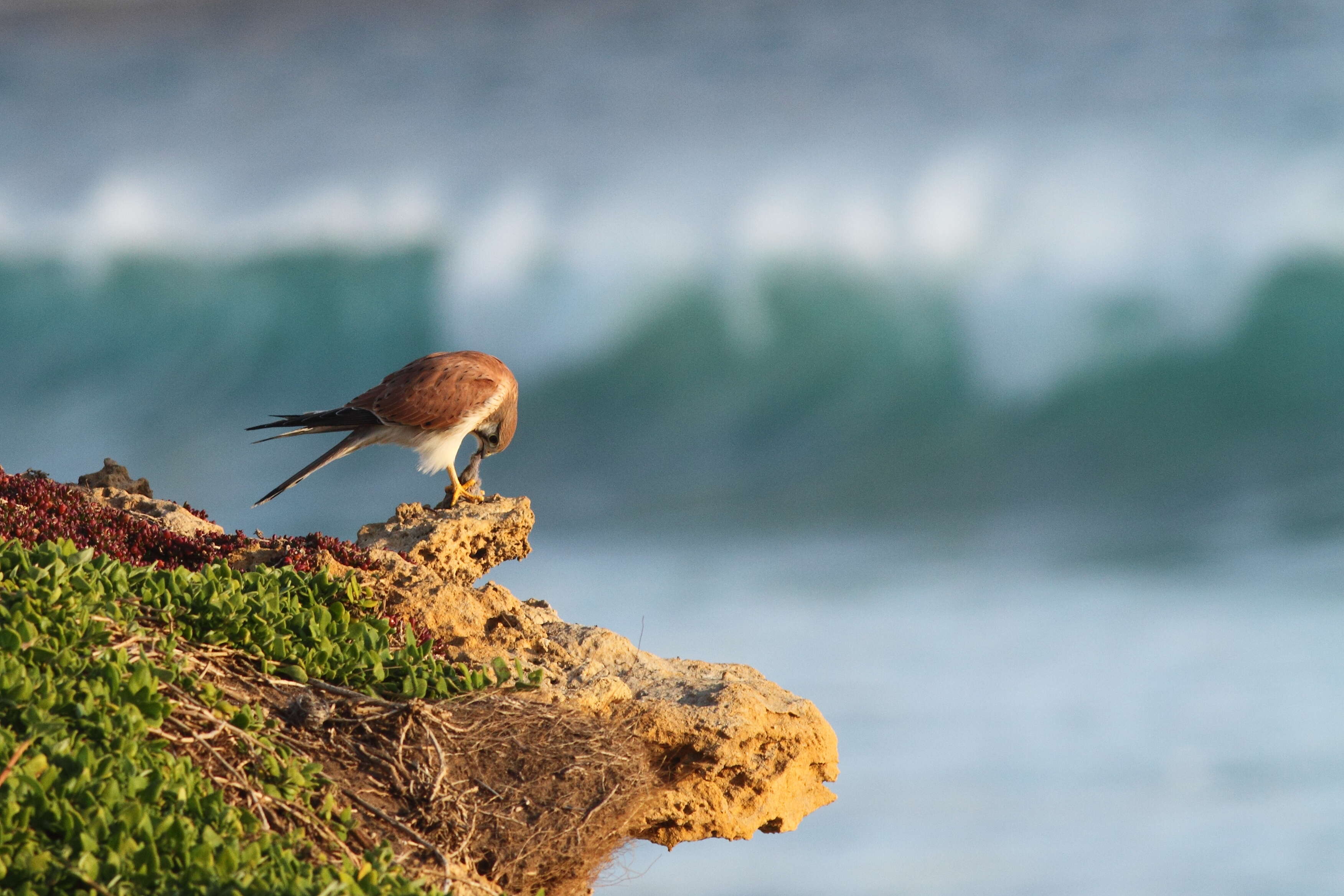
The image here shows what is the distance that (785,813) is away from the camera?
267 inches

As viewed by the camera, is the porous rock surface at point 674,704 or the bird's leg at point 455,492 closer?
the porous rock surface at point 674,704

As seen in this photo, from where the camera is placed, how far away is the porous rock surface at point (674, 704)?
6203 mm

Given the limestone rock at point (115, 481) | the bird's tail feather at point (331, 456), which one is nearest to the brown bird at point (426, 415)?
the bird's tail feather at point (331, 456)

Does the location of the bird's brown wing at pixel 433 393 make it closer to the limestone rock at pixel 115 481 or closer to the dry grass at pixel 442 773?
the limestone rock at pixel 115 481

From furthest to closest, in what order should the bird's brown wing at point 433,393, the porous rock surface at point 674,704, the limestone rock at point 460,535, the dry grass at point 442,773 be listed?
the bird's brown wing at point 433,393 → the limestone rock at point 460,535 → the porous rock surface at point 674,704 → the dry grass at point 442,773

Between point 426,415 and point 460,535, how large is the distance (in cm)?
135

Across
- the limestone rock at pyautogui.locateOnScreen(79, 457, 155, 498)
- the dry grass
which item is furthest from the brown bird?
the dry grass

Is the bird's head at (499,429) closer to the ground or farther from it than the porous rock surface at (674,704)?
farther from it

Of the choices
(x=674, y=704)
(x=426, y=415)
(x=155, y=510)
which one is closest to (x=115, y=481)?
→ (x=155, y=510)

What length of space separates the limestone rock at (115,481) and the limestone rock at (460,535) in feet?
8.36

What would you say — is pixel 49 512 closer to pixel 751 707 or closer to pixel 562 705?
pixel 562 705

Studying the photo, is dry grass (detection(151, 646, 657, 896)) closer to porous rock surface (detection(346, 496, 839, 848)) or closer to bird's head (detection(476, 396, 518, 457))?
porous rock surface (detection(346, 496, 839, 848))

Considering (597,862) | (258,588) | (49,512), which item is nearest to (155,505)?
(49,512)

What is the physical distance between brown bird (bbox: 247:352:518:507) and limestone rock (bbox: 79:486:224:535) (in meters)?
0.53
